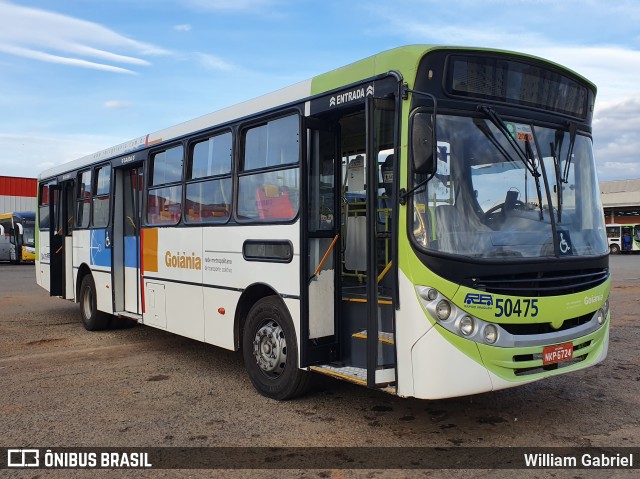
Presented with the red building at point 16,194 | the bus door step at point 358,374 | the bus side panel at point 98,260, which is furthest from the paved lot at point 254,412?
the red building at point 16,194

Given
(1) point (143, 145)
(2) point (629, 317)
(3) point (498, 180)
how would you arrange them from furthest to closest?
1. (2) point (629, 317)
2. (1) point (143, 145)
3. (3) point (498, 180)

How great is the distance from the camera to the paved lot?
477 cm

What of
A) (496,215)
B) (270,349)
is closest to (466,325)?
(496,215)

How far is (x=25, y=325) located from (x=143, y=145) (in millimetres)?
4514

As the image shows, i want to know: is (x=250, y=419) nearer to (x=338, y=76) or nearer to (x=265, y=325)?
(x=265, y=325)

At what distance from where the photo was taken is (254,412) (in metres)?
5.52

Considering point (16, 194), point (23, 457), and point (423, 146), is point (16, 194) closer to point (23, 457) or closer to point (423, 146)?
point (23, 457)

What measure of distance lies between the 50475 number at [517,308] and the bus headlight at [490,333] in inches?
3.8

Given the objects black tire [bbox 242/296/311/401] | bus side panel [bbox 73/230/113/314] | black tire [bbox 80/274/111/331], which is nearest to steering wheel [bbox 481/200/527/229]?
black tire [bbox 242/296/311/401]

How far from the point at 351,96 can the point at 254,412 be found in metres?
2.91

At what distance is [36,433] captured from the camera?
5016 millimetres

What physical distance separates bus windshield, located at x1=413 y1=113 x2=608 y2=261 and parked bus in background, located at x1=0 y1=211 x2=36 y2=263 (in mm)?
30577

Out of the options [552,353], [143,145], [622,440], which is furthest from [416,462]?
[143,145]

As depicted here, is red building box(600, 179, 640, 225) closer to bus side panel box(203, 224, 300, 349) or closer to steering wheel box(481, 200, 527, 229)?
bus side panel box(203, 224, 300, 349)
